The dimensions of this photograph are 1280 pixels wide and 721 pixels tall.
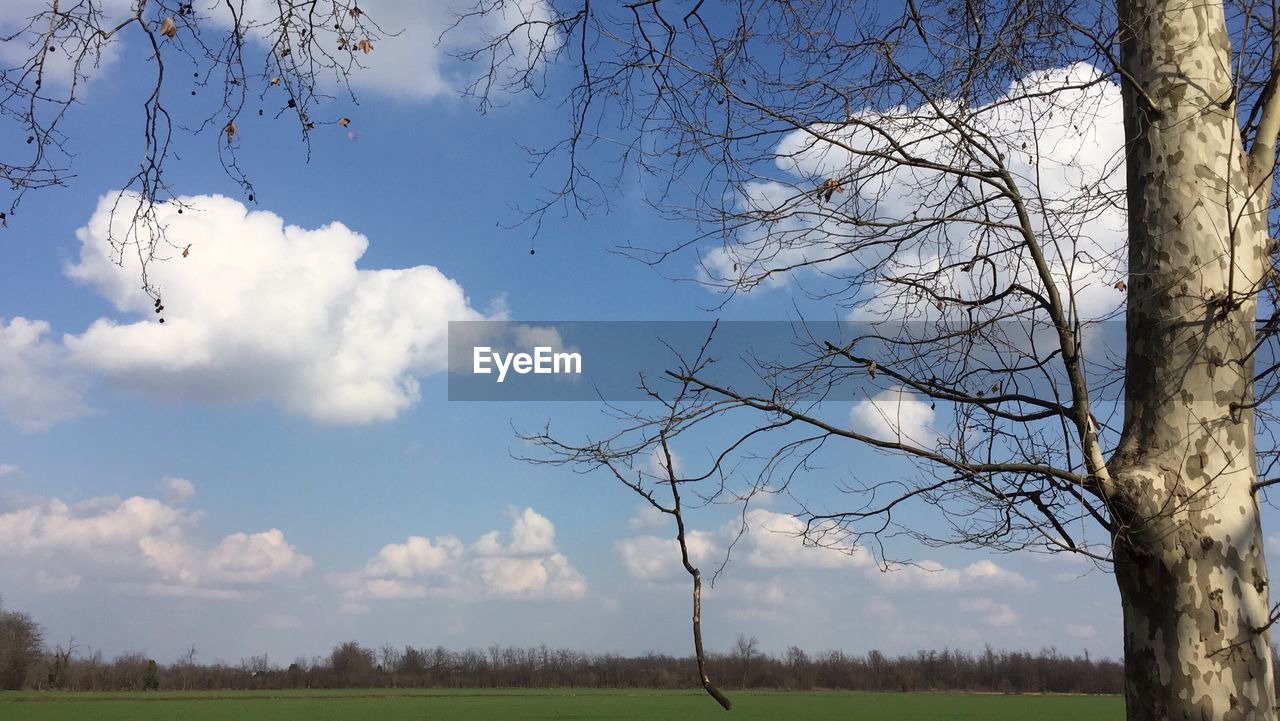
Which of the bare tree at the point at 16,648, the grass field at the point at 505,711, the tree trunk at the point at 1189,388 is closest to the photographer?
the tree trunk at the point at 1189,388

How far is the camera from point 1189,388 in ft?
11.6

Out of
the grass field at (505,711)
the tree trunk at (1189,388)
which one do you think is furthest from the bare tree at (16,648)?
the tree trunk at (1189,388)

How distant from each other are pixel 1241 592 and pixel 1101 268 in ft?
5.59

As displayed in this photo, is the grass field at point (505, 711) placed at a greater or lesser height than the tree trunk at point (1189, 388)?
lesser

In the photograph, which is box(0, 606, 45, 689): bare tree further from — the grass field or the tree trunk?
the tree trunk

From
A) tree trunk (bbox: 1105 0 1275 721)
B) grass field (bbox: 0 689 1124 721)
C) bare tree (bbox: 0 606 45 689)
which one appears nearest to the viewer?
tree trunk (bbox: 1105 0 1275 721)

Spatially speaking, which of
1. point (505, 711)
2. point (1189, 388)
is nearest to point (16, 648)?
point (505, 711)

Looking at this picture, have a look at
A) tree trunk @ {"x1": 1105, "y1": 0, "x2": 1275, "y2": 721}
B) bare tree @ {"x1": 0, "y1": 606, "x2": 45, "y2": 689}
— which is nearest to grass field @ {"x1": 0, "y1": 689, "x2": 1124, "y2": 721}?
bare tree @ {"x1": 0, "y1": 606, "x2": 45, "y2": 689}

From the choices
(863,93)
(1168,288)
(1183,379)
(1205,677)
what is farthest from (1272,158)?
(1205,677)

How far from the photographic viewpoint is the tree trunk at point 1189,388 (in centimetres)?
329

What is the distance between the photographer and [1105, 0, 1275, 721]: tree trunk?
129 inches

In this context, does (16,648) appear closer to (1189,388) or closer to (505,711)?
(505,711)

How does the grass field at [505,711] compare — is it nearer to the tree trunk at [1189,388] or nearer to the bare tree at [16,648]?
the bare tree at [16,648]

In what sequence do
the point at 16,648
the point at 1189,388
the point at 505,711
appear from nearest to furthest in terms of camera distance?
the point at 1189,388
the point at 505,711
the point at 16,648
